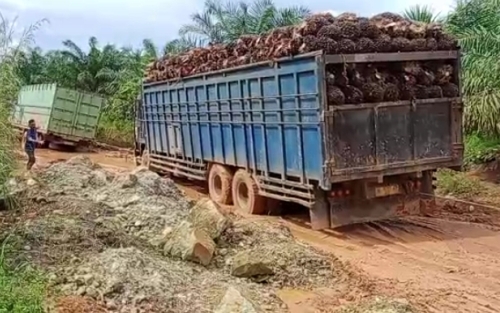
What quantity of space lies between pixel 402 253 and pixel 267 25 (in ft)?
47.2

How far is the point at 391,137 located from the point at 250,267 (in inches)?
127

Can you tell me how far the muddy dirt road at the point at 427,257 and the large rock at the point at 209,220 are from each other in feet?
4.97

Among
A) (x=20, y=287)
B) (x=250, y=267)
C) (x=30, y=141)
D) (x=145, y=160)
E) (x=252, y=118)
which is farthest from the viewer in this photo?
(x=145, y=160)

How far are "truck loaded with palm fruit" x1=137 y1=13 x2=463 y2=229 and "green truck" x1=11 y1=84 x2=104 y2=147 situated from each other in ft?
45.1

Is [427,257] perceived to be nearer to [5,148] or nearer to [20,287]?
[20,287]

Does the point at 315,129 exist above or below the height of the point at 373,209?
above

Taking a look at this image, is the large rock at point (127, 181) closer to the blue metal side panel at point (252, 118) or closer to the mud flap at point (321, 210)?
the blue metal side panel at point (252, 118)

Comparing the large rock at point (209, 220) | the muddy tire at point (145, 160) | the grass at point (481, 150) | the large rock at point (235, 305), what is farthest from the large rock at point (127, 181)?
the grass at point (481, 150)

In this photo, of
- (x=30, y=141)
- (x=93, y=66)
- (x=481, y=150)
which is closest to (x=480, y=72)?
(x=481, y=150)

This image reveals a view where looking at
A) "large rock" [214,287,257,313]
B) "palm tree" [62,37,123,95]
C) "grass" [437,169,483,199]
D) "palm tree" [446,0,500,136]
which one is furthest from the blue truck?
"palm tree" [62,37,123,95]

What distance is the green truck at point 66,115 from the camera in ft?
75.7

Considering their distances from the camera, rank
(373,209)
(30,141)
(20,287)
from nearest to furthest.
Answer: (20,287)
(373,209)
(30,141)

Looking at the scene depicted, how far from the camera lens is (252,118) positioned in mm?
10289

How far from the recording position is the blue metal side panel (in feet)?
28.8
